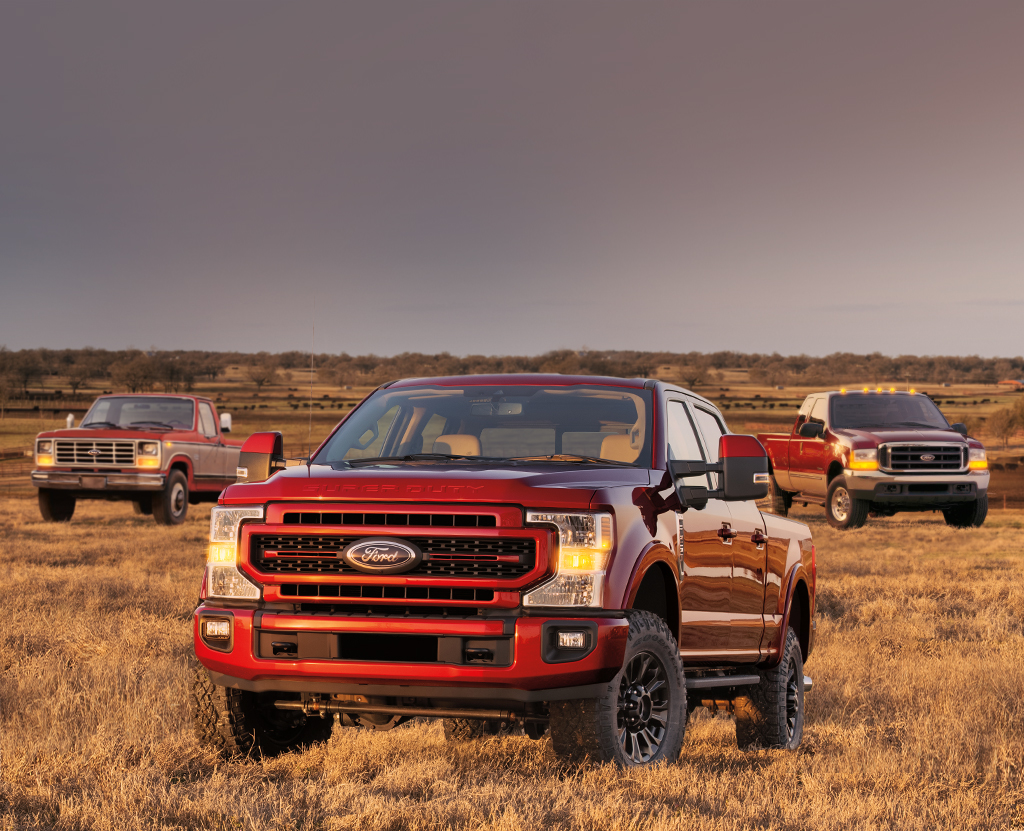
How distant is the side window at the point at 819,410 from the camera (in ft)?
75.0

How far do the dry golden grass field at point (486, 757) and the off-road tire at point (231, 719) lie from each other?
0.09 m

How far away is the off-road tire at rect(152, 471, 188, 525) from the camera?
73.0 ft

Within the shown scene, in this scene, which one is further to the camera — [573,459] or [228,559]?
[573,459]

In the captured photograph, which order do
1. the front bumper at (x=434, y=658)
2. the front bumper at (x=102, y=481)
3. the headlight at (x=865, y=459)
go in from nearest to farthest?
the front bumper at (x=434, y=658) → the headlight at (x=865, y=459) → the front bumper at (x=102, y=481)

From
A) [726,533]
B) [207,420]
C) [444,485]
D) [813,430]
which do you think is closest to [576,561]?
[444,485]

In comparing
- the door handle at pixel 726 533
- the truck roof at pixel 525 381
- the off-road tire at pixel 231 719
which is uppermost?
the truck roof at pixel 525 381

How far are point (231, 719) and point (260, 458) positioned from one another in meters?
1.25

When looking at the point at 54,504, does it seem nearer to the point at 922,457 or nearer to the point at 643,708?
the point at 922,457

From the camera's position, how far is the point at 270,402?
12088cm

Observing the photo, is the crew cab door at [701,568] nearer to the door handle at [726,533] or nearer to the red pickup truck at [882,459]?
the door handle at [726,533]

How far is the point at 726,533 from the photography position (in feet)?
21.1

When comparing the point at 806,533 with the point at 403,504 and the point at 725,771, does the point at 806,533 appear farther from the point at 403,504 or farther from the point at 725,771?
the point at 403,504

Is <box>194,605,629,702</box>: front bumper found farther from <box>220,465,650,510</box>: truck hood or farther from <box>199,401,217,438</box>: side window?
<box>199,401,217,438</box>: side window

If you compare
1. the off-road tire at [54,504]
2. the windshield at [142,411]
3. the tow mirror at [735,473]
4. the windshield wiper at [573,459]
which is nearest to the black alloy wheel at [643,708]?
the tow mirror at [735,473]
